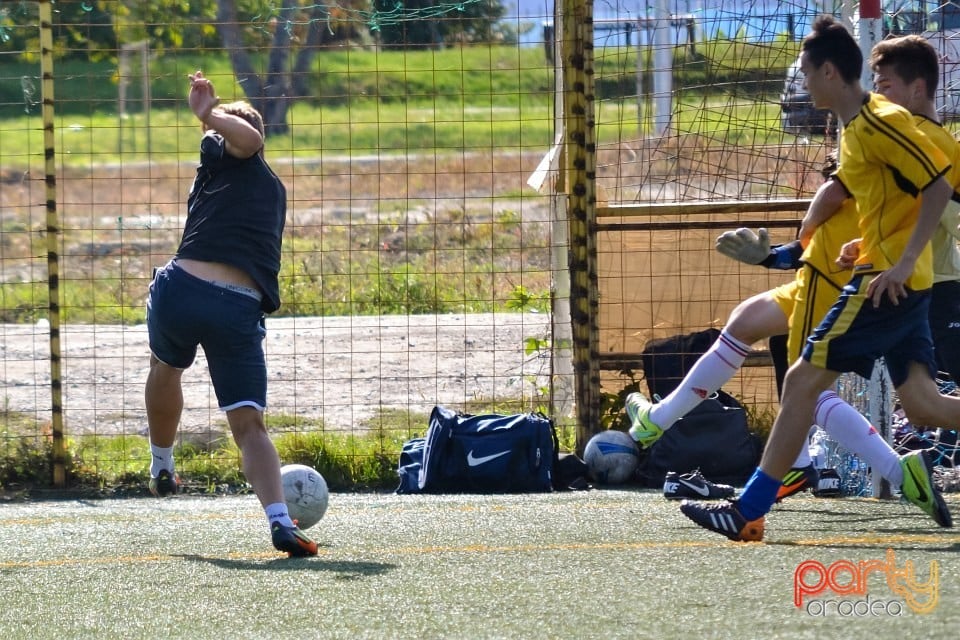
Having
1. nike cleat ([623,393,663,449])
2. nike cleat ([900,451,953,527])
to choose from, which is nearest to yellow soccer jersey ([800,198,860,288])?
nike cleat ([900,451,953,527])

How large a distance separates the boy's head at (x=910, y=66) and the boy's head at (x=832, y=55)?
0.54 meters

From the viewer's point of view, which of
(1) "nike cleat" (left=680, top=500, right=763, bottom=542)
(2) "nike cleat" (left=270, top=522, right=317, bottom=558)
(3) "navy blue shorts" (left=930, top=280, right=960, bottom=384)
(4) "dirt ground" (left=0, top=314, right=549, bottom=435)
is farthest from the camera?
(4) "dirt ground" (left=0, top=314, right=549, bottom=435)

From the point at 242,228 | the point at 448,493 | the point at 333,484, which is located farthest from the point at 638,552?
the point at 333,484

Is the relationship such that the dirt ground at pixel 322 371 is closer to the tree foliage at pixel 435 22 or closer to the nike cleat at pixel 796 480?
the tree foliage at pixel 435 22

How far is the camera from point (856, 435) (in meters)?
5.28

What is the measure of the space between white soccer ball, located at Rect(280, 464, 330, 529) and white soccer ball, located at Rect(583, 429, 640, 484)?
2.12 m

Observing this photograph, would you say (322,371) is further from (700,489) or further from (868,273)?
(868,273)

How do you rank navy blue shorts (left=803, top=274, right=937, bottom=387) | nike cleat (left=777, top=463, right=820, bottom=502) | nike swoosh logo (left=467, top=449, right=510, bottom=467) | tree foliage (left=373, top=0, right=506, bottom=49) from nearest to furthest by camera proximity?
navy blue shorts (left=803, top=274, right=937, bottom=387)
nike cleat (left=777, top=463, right=820, bottom=502)
nike swoosh logo (left=467, top=449, right=510, bottom=467)
tree foliage (left=373, top=0, right=506, bottom=49)

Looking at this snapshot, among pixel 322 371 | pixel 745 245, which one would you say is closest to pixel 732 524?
pixel 745 245

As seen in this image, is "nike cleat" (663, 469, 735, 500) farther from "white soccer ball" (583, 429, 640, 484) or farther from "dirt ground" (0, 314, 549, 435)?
"dirt ground" (0, 314, 549, 435)

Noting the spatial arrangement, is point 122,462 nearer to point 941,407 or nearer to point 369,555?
point 369,555

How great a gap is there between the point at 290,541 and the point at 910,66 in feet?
9.86

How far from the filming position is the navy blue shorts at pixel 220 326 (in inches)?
195

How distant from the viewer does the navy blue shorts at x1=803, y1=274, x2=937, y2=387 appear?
14.9 feet
